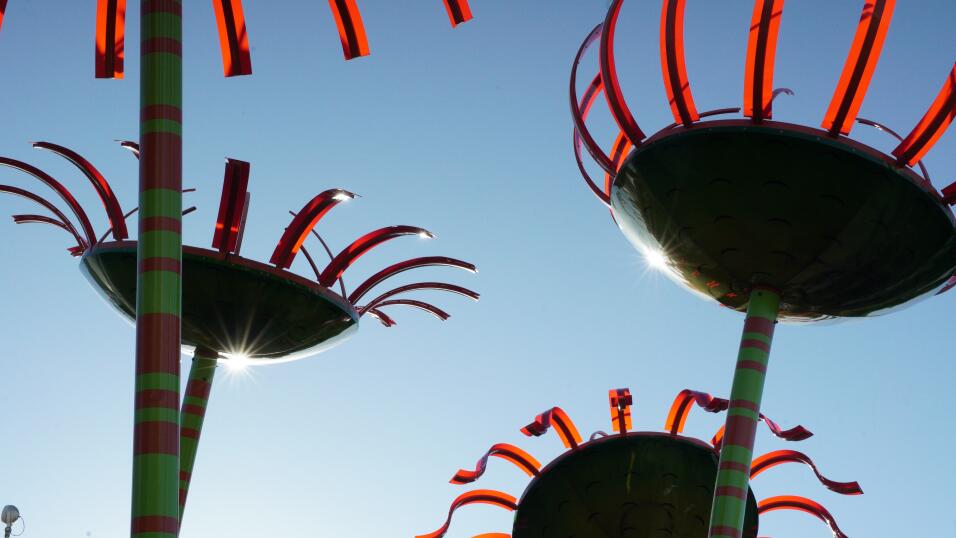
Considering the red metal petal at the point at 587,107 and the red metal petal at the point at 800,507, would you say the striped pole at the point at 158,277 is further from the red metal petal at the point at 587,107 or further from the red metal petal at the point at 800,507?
the red metal petal at the point at 800,507

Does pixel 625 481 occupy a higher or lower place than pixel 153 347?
higher

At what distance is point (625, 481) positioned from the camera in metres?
17.0

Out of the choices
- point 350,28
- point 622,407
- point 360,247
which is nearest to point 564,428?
point 622,407

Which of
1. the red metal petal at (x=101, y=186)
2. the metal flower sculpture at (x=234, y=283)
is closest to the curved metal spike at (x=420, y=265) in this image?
the metal flower sculpture at (x=234, y=283)

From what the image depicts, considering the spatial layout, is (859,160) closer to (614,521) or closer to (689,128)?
(689,128)

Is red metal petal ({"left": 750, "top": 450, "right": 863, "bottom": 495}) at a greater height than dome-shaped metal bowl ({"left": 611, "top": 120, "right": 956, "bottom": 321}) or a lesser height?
lesser

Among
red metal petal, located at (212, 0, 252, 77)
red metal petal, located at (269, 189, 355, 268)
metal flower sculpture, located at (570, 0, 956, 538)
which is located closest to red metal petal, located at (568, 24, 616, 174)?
metal flower sculpture, located at (570, 0, 956, 538)

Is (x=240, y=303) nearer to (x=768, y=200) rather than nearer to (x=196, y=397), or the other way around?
(x=196, y=397)

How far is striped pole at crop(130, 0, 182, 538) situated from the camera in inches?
248

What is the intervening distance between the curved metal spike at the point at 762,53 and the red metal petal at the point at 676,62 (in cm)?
61

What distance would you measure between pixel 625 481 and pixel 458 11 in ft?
33.4

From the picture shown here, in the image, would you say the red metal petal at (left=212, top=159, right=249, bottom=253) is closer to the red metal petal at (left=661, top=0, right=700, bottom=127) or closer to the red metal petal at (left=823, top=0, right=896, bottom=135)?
the red metal petal at (left=661, top=0, right=700, bottom=127)

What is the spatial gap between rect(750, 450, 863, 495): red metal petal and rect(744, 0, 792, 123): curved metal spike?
6025mm

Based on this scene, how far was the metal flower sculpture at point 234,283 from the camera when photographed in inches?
508
